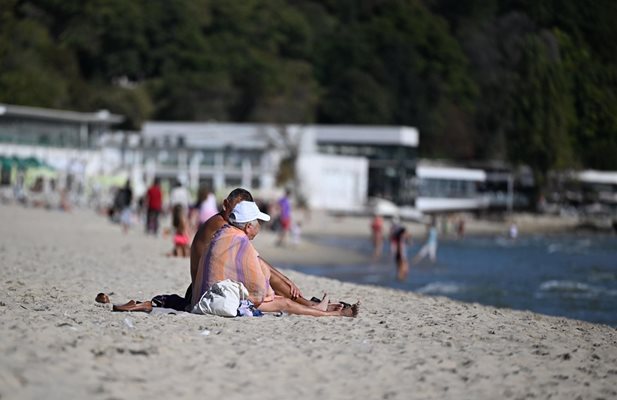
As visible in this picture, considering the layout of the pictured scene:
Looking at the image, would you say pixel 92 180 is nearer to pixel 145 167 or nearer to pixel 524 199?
pixel 145 167

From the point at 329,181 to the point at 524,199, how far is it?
693 inches

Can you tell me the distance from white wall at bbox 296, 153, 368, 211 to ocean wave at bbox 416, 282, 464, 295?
136 ft

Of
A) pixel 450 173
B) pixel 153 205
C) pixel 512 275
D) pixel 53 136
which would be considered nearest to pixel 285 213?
pixel 153 205

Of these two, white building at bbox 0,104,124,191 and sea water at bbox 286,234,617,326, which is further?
white building at bbox 0,104,124,191

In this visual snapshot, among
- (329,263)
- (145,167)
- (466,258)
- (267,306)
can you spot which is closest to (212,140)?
(145,167)

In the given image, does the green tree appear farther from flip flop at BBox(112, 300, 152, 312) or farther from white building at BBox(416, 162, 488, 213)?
flip flop at BBox(112, 300, 152, 312)

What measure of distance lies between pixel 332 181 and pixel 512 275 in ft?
137

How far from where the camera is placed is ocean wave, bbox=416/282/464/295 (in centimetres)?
2022

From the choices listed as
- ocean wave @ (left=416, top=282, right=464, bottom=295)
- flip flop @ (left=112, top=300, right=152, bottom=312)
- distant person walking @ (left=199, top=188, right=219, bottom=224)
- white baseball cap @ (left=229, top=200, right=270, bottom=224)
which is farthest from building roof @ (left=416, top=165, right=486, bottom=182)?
white baseball cap @ (left=229, top=200, right=270, bottom=224)

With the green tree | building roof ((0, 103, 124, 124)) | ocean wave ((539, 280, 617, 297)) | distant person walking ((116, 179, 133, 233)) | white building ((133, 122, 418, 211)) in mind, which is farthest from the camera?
white building ((133, 122, 418, 211))

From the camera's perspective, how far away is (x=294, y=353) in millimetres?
7902

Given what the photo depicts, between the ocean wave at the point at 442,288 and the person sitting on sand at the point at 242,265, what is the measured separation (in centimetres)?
1043

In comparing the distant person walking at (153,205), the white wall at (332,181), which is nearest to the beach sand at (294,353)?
the distant person walking at (153,205)

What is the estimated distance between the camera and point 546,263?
110 feet
